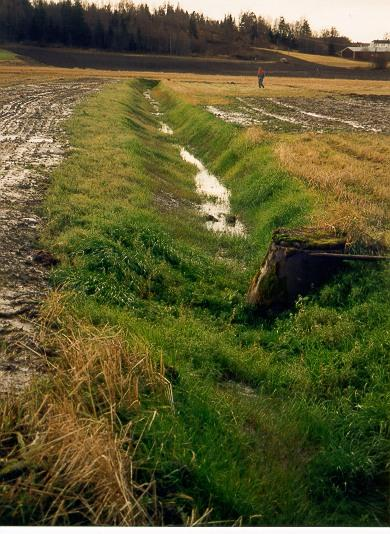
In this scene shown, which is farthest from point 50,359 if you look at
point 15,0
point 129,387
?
point 15,0

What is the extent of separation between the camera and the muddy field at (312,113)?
77.1 ft

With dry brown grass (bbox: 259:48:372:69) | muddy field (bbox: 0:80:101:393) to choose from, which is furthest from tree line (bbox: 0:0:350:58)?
muddy field (bbox: 0:80:101:393)

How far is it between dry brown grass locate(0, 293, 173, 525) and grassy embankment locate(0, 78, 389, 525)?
0.04ft

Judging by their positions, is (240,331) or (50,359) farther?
(240,331)

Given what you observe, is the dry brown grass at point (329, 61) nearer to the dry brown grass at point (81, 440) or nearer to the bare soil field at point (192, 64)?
the bare soil field at point (192, 64)

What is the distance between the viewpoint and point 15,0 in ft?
306

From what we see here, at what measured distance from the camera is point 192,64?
76.4m

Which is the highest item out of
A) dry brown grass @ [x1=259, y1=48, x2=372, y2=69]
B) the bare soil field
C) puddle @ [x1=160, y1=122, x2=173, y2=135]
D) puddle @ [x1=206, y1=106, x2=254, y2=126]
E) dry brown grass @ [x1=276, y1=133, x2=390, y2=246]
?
dry brown grass @ [x1=259, y1=48, x2=372, y2=69]

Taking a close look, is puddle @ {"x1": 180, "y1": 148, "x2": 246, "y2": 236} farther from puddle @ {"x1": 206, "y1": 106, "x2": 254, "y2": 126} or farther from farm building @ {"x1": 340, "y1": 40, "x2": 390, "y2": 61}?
farm building @ {"x1": 340, "y1": 40, "x2": 390, "y2": 61}

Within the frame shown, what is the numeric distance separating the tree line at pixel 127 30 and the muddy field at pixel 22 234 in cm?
6345

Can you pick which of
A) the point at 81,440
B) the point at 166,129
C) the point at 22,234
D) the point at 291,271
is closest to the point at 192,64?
the point at 166,129

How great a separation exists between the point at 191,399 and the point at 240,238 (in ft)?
22.2

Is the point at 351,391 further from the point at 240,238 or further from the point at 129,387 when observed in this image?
the point at 240,238

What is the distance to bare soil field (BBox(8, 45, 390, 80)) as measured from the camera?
2822 inches
